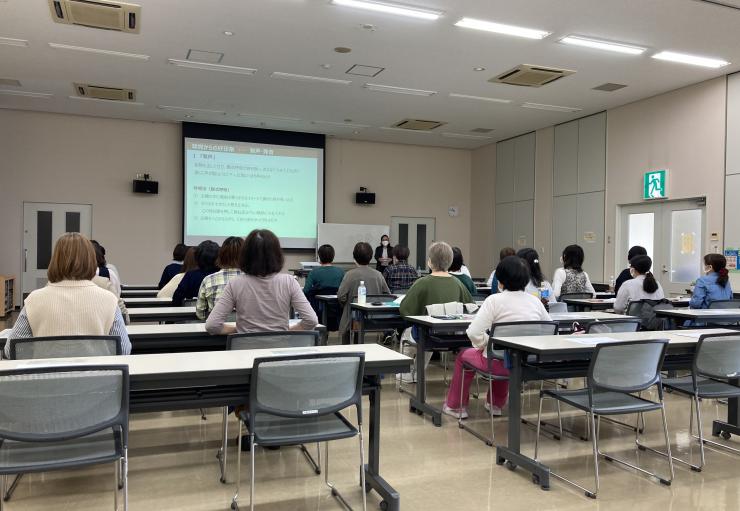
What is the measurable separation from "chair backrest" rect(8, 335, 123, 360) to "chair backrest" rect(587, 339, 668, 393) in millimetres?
2389

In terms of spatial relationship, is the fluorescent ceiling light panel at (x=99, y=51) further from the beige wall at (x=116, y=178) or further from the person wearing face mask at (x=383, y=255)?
the person wearing face mask at (x=383, y=255)

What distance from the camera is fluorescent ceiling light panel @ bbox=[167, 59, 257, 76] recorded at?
723 cm

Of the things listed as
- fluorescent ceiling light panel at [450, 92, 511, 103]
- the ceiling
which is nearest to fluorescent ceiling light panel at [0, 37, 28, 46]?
the ceiling

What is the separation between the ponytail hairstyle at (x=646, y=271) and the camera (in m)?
5.35

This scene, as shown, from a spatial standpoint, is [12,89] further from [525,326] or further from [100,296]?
[525,326]

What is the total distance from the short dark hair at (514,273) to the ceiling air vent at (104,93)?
278 inches

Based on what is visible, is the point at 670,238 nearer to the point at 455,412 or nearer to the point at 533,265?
the point at 533,265

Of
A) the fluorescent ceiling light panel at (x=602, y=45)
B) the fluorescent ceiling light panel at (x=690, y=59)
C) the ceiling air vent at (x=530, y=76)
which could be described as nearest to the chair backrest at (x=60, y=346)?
the fluorescent ceiling light panel at (x=602, y=45)

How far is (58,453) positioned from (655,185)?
337 inches

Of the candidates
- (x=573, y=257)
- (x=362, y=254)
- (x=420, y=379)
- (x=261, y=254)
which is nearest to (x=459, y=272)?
(x=362, y=254)

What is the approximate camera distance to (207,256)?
459cm

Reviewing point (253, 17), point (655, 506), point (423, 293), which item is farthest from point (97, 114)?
point (655, 506)

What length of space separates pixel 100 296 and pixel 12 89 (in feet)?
25.2

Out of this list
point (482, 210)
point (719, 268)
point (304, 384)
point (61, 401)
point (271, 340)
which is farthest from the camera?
point (482, 210)
